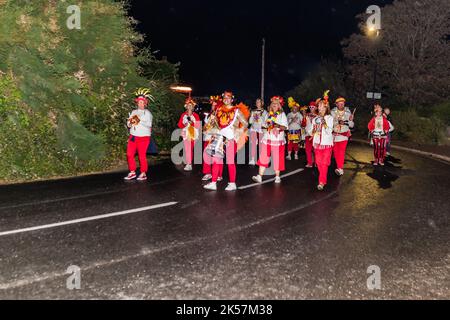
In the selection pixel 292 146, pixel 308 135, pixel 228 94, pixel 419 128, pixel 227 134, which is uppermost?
pixel 228 94

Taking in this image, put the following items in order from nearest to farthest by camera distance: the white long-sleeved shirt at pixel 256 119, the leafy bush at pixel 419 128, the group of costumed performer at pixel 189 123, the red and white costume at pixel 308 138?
the group of costumed performer at pixel 189 123
the red and white costume at pixel 308 138
the white long-sleeved shirt at pixel 256 119
the leafy bush at pixel 419 128

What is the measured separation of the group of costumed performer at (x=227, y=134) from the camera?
8.56 m

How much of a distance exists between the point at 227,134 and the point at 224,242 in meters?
3.82

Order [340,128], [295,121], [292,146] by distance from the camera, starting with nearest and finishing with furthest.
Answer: [340,128] < [295,121] < [292,146]

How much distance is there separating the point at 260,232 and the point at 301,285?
1.73 m

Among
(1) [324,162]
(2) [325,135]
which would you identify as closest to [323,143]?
(2) [325,135]

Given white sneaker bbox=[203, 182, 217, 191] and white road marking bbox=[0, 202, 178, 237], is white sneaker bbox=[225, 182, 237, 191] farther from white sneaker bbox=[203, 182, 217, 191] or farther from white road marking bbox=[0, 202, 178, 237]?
white road marking bbox=[0, 202, 178, 237]

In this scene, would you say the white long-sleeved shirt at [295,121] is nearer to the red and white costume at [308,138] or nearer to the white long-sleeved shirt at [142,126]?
the red and white costume at [308,138]

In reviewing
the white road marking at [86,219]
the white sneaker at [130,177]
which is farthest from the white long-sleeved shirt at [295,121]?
the white road marking at [86,219]

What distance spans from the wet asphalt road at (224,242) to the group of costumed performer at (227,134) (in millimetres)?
524

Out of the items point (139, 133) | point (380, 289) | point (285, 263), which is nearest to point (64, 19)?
point (139, 133)

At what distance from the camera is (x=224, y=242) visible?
5145mm

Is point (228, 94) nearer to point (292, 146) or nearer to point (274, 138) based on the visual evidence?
point (274, 138)

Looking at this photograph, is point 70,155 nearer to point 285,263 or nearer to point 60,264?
point 60,264
